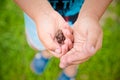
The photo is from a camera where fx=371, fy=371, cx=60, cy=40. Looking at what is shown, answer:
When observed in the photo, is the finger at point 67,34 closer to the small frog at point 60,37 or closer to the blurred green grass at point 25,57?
the small frog at point 60,37

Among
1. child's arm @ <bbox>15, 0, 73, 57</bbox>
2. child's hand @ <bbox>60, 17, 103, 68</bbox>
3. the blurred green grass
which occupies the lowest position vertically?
the blurred green grass

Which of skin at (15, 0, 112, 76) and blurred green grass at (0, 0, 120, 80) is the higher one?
skin at (15, 0, 112, 76)

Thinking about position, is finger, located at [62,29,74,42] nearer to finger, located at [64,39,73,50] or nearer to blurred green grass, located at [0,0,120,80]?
finger, located at [64,39,73,50]

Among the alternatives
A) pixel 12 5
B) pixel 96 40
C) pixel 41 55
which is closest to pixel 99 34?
pixel 96 40

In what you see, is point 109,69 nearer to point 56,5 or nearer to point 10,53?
point 10,53

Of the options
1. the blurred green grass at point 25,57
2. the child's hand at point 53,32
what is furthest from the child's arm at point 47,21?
the blurred green grass at point 25,57

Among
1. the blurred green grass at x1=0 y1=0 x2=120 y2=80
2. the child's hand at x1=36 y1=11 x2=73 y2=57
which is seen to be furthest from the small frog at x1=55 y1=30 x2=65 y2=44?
the blurred green grass at x1=0 y1=0 x2=120 y2=80

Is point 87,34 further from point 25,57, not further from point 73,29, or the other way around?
point 25,57

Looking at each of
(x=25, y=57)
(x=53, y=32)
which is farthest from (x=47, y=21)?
(x=25, y=57)
